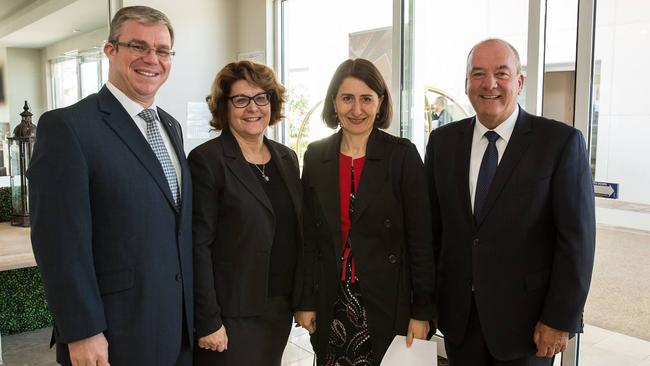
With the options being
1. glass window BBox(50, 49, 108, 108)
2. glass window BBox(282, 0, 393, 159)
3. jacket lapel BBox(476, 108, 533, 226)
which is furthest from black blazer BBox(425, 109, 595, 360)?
glass window BBox(50, 49, 108, 108)

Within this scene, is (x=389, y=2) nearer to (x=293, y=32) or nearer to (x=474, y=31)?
(x=474, y=31)

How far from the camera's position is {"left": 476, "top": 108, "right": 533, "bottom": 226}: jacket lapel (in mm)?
1783

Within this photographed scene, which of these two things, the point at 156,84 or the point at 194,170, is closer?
the point at 156,84

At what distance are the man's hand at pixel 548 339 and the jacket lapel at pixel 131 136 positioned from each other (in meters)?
1.28

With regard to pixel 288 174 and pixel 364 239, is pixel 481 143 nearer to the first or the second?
pixel 364 239

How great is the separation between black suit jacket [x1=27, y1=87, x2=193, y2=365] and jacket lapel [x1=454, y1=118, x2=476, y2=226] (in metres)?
0.94

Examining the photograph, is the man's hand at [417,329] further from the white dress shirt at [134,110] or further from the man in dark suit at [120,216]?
the white dress shirt at [134,110]

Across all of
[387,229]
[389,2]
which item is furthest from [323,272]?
[389,2]

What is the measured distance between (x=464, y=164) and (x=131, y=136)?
1131mm

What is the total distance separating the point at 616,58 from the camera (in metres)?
2.56

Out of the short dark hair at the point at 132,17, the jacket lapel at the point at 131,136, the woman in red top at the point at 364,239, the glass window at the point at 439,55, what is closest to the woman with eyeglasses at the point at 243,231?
the woman in red top at the point at 364,239

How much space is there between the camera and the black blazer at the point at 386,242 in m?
1.89

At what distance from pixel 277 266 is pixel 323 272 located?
170 mm

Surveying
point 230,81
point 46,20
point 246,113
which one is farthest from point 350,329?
point 46,20
